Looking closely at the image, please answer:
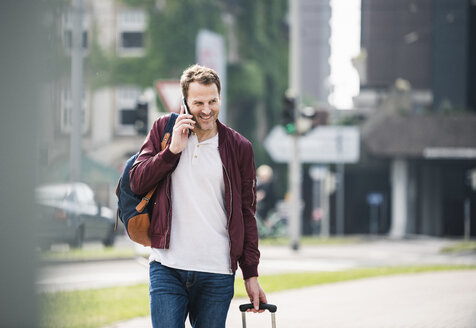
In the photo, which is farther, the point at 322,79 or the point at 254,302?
the point at 322,79

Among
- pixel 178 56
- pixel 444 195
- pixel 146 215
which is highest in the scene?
pixel 178 56

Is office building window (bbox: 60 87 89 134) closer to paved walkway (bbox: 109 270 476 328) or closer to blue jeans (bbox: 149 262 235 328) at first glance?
blue jeans (bbox: 149 262 235 328)

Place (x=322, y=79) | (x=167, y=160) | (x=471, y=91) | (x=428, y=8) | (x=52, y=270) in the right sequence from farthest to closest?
(x=322, y=79) → (x=428, y=8) → (x=471, y=91) → (x=52, y=270) → (x=167, y=160)

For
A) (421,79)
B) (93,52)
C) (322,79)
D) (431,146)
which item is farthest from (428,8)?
(322,79)

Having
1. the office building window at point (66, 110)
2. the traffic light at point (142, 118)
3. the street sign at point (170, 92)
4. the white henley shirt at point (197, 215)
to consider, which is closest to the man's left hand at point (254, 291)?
the white henley shirt at point (197, 215)

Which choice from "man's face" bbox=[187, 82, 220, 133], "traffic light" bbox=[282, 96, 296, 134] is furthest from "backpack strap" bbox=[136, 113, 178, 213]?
"traffic light" bbox=[282, 96, 296, 134]

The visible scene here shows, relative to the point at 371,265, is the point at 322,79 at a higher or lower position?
higher

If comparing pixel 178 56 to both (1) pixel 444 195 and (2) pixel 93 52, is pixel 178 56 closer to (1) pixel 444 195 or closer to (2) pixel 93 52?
(2) pixel 93 52

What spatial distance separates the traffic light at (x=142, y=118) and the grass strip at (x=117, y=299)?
5.42 metres

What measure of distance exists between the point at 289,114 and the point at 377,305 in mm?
11912

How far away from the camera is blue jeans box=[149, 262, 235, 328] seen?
12.5 feet

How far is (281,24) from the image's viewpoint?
45375 mm

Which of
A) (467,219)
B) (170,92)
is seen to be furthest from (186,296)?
(467,219)

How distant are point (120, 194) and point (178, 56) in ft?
107
